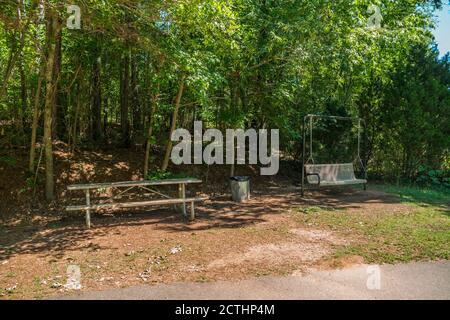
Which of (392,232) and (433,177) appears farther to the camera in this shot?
(433,177)

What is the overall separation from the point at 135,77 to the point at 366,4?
236 inches

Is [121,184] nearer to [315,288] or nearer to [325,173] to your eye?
[315,288]

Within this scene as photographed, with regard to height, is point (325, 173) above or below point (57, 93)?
below

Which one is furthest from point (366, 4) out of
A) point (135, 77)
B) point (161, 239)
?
point (161, 239)

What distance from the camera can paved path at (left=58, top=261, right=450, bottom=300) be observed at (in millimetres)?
3609

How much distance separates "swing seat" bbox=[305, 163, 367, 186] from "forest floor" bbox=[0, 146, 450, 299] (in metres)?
0.34

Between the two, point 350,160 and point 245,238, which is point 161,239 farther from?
point 350,160

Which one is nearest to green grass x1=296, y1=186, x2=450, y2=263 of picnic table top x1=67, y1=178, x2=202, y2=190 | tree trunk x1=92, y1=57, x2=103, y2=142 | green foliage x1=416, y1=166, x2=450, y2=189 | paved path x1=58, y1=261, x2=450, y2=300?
paved path x1=58, y1=261, x2=450, y2=300

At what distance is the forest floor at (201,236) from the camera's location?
14.0 ft

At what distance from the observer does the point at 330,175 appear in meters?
9.49

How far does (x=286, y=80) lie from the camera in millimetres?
9672

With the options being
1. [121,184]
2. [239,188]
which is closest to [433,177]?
[239,188]

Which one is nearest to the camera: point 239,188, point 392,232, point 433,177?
point 392,232

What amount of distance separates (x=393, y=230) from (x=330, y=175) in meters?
3.70
